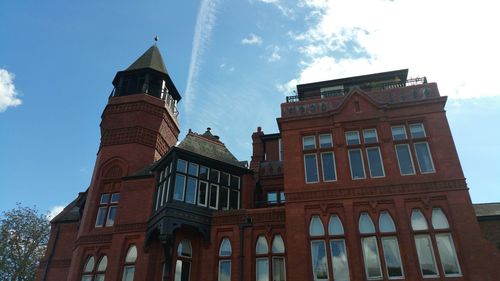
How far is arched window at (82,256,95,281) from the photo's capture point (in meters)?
22.9

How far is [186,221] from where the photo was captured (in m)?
21.2

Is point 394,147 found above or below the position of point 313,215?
above

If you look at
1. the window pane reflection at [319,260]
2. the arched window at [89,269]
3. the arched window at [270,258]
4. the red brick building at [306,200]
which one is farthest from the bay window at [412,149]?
the arched window at [89,269]

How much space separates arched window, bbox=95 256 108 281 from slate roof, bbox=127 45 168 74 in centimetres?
1407

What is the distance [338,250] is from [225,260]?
6.42 metres

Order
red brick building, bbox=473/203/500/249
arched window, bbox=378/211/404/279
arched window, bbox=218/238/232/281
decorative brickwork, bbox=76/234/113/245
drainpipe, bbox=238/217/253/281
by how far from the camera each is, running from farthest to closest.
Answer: decorative brickwork, bbox=76/234/113/245 < red brick building, bbox=473/203/500/249 < arched window, bbox=218/238/232/281 < drainpipe, bbox=238/217/253/281 < arched window, bbox=378/211/404/279

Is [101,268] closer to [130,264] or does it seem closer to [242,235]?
[130,264]

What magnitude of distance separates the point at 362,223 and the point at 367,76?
10.2m

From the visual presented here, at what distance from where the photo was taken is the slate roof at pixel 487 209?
21834 millimetres

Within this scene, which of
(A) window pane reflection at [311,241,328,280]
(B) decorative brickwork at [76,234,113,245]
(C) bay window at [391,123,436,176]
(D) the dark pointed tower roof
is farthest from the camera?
(D) the dark pointed tower roof

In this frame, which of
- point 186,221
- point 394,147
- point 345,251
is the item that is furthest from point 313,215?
point 186,221

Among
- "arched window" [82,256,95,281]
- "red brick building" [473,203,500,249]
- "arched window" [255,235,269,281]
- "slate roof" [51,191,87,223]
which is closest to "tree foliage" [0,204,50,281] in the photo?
"slate roof" [51,191,87,223]

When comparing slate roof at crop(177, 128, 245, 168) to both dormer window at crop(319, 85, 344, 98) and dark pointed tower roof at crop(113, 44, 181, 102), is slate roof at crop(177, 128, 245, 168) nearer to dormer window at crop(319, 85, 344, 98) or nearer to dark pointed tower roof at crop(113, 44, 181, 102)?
dark pointed tower roof at crop(113, 44, 181, 102)

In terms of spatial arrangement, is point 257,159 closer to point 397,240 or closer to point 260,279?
point 260,279
